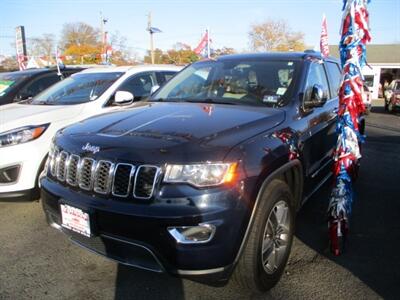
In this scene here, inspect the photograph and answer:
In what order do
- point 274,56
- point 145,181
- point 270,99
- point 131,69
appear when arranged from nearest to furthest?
1. point 145,181
2. point 270,99
3. point 274,56
4. point 131,69

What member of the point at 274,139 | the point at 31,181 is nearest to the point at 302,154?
the point at 274,139

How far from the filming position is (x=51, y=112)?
491 centimetres

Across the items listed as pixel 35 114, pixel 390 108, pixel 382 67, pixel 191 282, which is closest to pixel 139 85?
pixel 35 114

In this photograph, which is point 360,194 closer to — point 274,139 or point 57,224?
point 274,139

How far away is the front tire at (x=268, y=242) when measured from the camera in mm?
2662

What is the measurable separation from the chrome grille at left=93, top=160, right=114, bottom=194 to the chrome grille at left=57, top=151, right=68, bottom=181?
1.46 feet

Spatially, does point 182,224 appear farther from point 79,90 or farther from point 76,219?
point 79,90

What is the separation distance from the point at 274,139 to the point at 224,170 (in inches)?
27.0

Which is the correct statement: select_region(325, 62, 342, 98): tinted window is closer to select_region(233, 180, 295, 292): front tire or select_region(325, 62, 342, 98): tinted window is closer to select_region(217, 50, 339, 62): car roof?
select_region(217, 50, 339, 62): car roof

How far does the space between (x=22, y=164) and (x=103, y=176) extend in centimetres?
209

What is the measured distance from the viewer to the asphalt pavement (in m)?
3.01

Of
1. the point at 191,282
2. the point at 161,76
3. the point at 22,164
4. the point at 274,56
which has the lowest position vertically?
the point at 191,282

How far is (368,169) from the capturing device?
6703mm

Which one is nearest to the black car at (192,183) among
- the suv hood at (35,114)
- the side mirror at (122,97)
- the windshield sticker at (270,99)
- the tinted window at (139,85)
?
the windshield sticker at (270,99)
